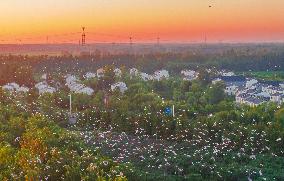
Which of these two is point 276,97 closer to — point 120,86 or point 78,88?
point 120,86

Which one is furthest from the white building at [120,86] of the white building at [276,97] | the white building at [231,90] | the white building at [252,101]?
the white building at [276,97]

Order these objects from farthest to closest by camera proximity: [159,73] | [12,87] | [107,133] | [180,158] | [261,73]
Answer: [261,73], [159,73], [12,87], [107,133], [180,158]

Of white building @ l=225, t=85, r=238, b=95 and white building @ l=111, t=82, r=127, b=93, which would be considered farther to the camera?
white building @ l=225, t=85, r=238, b=95

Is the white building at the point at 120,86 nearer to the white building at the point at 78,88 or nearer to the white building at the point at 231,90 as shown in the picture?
the white building at the point at 78,88

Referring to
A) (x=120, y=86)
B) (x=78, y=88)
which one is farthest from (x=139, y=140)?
(x=120, y=86)

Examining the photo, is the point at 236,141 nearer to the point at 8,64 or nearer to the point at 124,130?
the point at 124,130

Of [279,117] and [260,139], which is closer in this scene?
[260,139]

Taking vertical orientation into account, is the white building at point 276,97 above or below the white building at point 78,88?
below

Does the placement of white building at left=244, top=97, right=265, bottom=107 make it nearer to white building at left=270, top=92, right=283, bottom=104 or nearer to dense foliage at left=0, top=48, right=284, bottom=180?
white building at left=270, top=92, right=283, bottom=104

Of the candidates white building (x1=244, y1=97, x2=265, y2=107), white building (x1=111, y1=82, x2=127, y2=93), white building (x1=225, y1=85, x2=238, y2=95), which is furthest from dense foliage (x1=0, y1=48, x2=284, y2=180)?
white building (x1=225, y1=85, x2=238, y2=95)

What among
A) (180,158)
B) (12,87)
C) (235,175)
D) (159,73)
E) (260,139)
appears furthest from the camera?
(159,73)

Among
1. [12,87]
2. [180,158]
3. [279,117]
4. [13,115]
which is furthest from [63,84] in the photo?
[180,158]
